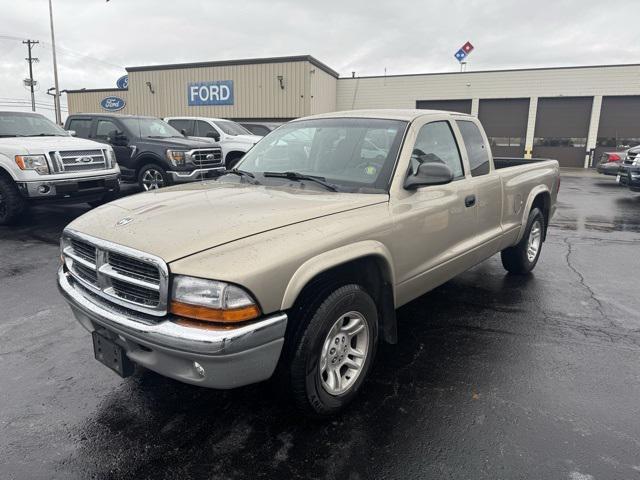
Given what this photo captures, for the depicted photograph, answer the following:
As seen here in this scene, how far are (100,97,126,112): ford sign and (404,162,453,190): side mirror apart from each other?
2765 centimetres

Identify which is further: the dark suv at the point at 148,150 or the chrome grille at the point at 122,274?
the dark suv at the point at 148,150

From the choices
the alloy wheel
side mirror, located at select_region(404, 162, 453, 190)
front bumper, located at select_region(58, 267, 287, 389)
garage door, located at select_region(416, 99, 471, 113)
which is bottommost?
the alloy wheel

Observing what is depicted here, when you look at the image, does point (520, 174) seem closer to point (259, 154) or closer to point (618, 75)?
point (259, 154)

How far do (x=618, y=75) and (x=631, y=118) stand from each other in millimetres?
2206

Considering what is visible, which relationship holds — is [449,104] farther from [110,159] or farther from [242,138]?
[110,159]

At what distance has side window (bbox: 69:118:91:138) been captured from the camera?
10.5m

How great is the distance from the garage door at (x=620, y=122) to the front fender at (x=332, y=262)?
965 inches

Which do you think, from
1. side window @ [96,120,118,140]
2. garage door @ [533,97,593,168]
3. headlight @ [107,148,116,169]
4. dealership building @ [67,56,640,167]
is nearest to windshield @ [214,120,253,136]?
side window @ [96,120,118,140]

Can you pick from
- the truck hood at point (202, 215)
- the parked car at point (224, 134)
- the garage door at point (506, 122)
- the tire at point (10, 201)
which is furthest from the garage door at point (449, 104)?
the truck hood at point (202, 215)

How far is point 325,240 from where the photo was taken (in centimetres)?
252

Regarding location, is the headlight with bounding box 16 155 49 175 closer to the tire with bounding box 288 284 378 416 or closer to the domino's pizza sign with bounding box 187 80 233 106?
the tire with bounding box 288 284 378 416

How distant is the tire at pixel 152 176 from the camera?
9695 millimetres

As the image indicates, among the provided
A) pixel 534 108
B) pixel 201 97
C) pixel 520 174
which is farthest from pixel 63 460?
pixel 534 108

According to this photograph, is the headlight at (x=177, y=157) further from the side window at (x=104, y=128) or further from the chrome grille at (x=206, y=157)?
the side window at (x=104, y=128)
